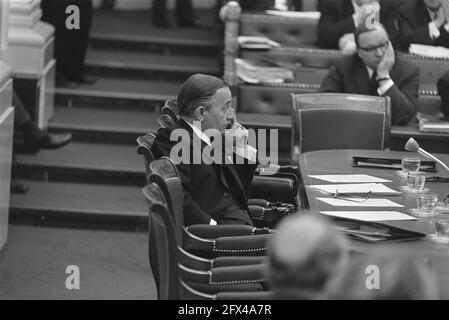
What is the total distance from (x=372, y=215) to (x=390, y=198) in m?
0.42

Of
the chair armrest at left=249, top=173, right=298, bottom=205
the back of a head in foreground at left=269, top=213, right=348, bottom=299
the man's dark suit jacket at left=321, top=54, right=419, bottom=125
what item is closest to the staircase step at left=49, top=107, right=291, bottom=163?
the man's dark suit jacket at left=321, top=54, right=419, bottom=125

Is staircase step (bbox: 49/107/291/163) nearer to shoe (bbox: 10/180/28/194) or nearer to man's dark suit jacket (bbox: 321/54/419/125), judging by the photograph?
shoe (bbox: 10/180/28/194)

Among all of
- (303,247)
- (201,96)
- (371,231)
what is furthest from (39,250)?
(303,247)

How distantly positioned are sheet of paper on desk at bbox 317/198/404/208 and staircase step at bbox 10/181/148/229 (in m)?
2.74

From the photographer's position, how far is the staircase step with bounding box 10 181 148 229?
721cm

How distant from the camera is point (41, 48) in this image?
775cm

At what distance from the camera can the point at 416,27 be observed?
26.7 feet


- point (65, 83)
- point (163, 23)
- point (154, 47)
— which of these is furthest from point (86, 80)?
point (163, 23)

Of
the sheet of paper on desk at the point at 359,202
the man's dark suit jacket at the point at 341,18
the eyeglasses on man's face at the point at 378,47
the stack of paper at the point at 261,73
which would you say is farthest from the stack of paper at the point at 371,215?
the man's dark suit jacket at the point at 341,18

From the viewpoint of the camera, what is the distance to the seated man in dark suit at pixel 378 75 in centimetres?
665

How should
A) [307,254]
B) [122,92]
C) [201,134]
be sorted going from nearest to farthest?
[307,254] < [201,134] < [122,92]

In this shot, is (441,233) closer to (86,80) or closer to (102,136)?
(102,136)
